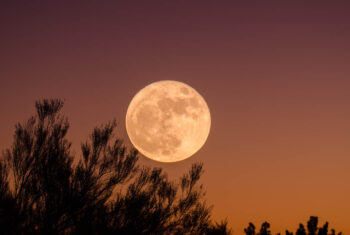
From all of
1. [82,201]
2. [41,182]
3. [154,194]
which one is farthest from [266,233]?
[41,182]

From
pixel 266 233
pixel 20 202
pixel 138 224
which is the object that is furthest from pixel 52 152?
pixel 266 233

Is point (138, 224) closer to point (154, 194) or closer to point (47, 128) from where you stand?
point (154, 194)

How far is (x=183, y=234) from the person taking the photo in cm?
1545

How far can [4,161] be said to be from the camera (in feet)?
40.6

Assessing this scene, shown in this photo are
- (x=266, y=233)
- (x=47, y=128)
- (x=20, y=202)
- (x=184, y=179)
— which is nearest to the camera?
(x=20, y=202)

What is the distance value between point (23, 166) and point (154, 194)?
4.67 meters

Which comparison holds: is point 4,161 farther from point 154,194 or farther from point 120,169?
point 154,194

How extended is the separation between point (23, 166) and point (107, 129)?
2999 millimetres

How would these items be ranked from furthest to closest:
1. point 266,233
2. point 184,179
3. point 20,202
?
Result: 1. point 184,179
2. point 266,233
3. point 20,202

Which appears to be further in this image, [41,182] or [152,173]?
[152,173]

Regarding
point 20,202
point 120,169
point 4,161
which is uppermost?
point 120,169

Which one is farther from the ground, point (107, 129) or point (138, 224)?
point (107, 129)

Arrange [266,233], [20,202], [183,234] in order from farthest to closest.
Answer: [183,234] < [266,233] < [20,202]

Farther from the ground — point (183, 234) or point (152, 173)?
point (152, 173)
